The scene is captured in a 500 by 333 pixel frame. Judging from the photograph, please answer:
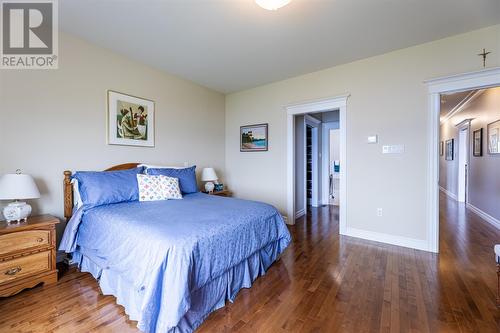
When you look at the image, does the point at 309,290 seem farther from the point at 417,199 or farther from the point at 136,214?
the point at 417,199

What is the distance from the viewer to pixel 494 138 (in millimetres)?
3854

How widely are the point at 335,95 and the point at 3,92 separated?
3.84 metres

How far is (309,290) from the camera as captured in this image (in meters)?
1.95

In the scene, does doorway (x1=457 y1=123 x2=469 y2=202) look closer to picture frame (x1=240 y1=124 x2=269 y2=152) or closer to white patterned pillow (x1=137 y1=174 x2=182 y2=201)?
picture frame (x1=240 y1=124 x2=269 y2=152)

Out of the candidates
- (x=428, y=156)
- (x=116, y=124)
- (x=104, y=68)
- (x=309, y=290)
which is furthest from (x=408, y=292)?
(x=104, y=68)

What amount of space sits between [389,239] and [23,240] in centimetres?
399

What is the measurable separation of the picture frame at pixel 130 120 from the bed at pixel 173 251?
77cm

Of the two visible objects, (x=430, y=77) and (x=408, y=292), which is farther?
(x=430, y=77)

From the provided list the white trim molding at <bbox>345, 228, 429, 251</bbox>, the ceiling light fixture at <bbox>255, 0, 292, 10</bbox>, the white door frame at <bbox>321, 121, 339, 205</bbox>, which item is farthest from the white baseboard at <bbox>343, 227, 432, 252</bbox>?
the ceiling light fixture at <bbox>255, 0, 292, 10</bbox>

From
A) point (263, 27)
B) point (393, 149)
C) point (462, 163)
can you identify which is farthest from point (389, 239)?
point (462, 163)

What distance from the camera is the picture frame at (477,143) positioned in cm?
436

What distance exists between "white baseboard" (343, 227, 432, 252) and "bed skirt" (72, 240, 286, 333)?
1.57 metres

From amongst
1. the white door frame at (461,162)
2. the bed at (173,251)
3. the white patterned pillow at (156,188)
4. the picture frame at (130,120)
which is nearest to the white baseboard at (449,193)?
the white door frame at (461,162)

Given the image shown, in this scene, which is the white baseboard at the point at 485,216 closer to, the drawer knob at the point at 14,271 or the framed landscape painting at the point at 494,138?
the framed landscape painting at the point at 494,138
